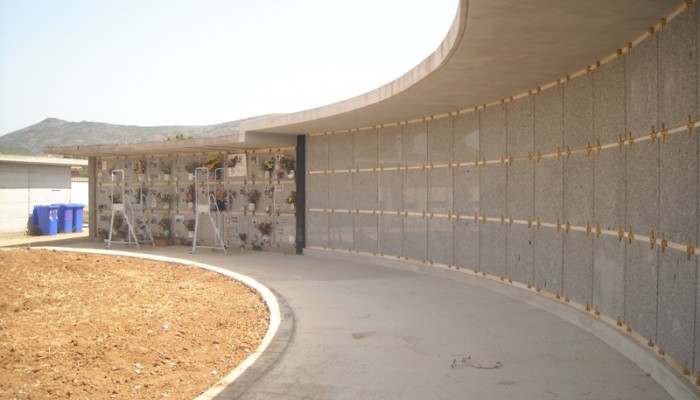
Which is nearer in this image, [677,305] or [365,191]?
[677,305]

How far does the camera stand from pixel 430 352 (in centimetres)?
586

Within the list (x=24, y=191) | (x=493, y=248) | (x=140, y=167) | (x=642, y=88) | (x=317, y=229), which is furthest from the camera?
(x=24, y=191)

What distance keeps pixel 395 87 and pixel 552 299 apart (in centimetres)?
320

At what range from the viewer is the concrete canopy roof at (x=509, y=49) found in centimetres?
470

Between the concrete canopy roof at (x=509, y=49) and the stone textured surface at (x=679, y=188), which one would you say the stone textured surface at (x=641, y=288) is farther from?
the concrete canopy roof at (x=509, y=49)

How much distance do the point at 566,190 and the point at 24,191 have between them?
18.3m

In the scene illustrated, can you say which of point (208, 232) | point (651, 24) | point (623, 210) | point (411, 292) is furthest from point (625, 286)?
point (208, 232)

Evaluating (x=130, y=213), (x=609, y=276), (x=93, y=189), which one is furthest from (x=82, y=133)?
(x=609, y=276)

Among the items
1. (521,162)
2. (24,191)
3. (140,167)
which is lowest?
(24,191)

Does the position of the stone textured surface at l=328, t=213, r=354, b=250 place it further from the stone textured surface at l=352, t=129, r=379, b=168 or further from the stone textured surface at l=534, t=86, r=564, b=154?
the stone textured surface at l=534, t=86, r=564, b=154

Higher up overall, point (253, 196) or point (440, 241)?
point (253, 196)

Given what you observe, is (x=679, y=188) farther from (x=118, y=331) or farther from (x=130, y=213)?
(x=130, y=213)

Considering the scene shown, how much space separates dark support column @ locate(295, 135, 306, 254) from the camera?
13922 mm

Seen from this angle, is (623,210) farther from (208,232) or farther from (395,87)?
(208,232)
